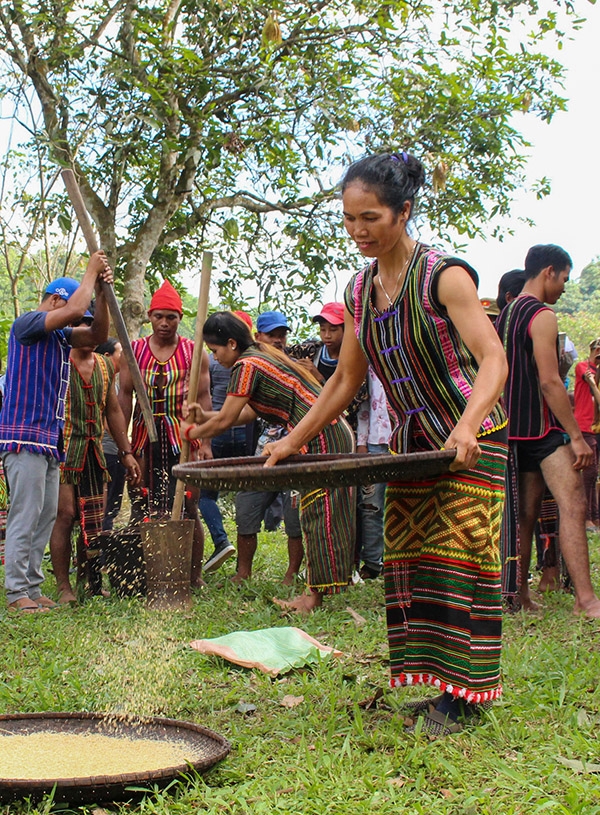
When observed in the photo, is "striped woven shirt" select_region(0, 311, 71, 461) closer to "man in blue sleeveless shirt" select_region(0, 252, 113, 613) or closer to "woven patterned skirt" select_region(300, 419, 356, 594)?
"man in blue sleeveless shirt" select_region(0, 252, 113, 613)

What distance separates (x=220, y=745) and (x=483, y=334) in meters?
1.54

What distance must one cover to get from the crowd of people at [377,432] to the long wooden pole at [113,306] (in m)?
0.12

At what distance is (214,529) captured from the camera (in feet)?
23.6

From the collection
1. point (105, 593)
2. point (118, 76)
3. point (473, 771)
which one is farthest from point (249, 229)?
point (473, 771)

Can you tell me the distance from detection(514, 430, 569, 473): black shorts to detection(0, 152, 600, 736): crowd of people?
0.5 inches

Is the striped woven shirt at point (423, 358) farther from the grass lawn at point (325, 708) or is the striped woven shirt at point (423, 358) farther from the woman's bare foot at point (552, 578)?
the woman's bare foot at point (552, 578)

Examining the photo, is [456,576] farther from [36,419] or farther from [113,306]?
[36,419]


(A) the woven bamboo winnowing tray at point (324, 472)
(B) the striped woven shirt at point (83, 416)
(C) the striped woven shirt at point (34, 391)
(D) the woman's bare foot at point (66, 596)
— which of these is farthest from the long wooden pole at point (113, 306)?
(A) the woven bamboo winnowing tray at point (324, 472)

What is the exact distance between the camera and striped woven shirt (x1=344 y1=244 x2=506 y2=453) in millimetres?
3045

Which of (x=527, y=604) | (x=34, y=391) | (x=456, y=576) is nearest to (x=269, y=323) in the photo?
(x=34, y=391)

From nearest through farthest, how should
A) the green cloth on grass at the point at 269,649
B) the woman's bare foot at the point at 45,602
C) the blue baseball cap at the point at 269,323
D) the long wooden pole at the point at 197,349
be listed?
the green cloth on grass at the point at 269,649, the long wooden pole at the point at 197,349, the woman's bare foot at the point at 45,602, the blue baseball cap at the point at 269,323

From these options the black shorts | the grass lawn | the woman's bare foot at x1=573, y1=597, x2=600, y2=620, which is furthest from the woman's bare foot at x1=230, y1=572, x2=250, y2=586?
the woman's bare foot at x1=573, y1=597, x2=600, y2=620

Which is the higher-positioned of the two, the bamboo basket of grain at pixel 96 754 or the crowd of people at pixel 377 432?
the crowd of people at pixel 377 432

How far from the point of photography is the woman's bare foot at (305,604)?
17.5 ft
